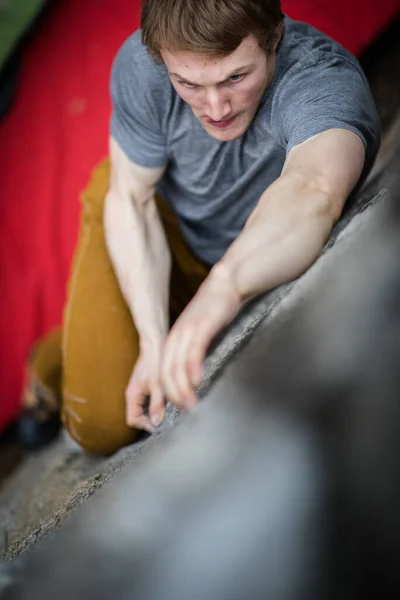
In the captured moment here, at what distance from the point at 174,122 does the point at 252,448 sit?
0.30 meters

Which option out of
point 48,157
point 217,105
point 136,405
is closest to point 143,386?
point 136,405

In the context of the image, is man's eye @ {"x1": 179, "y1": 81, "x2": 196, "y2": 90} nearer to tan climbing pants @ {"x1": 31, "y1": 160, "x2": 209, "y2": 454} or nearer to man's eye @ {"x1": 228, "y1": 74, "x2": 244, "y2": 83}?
man's eye @ {"x1": 228, "y1": 74, "x2": 244, "y2": 83}

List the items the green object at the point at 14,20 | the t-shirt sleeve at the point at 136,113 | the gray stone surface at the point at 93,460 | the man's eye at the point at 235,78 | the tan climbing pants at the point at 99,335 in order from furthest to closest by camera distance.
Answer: the green object at the point at 14,20 < the tan climbing pants at the point at 99,335 < the t-shirt sleeve at the point at 136,113 < the man's eye at the point at 235,78 < the gray stone surface at the point at 93,460

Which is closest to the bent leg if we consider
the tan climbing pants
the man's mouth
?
the tan climbing pants

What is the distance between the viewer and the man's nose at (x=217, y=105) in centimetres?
36

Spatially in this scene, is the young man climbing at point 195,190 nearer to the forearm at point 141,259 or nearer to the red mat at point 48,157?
the forearm at point 141,259

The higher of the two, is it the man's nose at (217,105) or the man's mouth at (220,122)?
the man's nose at (217,105)

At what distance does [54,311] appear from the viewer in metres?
0.85

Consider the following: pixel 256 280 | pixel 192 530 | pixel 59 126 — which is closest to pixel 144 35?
pixel 256 280

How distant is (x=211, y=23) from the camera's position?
32cm

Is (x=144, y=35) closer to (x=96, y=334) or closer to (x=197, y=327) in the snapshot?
(x=197, y=327)

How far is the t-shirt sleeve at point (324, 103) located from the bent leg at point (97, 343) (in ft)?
0.79

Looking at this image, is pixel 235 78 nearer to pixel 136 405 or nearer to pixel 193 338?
pixel 193 338

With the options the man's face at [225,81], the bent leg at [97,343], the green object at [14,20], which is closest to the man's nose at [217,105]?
the man's face at [225,81]
